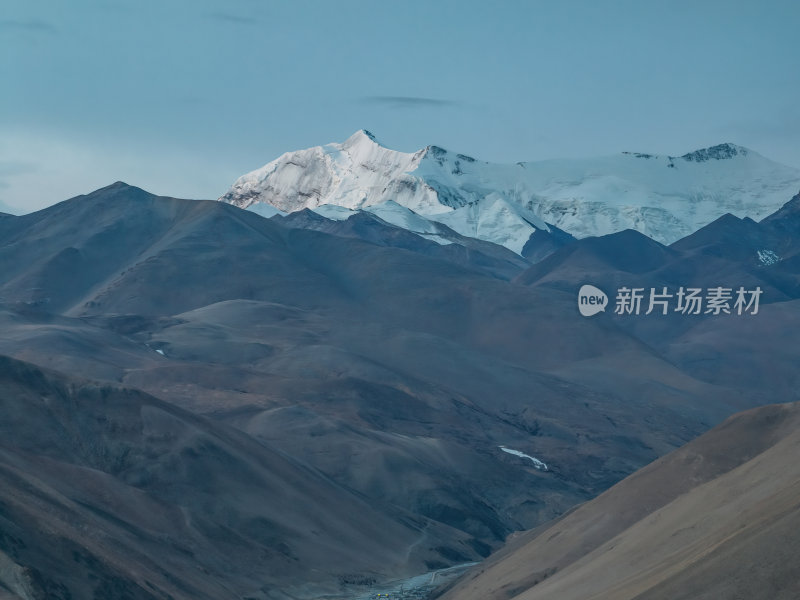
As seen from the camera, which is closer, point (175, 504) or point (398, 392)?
point (175, 504)

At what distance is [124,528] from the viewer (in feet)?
217

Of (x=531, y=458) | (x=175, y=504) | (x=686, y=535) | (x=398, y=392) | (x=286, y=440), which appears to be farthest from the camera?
(x=398, y=392)

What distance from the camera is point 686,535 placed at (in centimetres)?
5150

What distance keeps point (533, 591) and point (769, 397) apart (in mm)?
148099

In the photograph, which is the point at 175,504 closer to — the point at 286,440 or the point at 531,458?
the point at 286,440

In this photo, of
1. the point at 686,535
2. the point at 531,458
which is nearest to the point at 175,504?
the point at 686,535

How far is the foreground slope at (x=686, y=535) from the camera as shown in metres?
39.1

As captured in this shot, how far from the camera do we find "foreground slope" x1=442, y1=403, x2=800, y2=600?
128ft

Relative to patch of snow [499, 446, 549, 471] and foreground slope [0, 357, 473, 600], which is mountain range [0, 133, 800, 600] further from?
patch of snow [499, 446, 549, 471]

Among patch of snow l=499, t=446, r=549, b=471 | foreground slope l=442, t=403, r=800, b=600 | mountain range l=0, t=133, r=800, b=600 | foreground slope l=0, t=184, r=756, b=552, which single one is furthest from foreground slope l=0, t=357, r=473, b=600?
patch of snow l=499, t=446, r=549, b=471

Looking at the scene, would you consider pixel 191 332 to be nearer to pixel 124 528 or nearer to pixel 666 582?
pixel 124 528

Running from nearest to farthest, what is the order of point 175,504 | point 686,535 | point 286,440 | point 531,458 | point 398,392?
point 686,535
point 175,504
point 286,440
point 531,458
point 398,392

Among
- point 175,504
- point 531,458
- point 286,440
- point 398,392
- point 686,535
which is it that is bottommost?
point 175,504

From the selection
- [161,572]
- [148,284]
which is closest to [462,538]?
[161,572]
